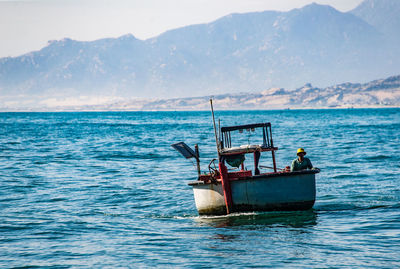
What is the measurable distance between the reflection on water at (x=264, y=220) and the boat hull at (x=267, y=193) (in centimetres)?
21

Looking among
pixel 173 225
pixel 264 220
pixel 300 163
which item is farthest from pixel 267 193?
pixel 173 225

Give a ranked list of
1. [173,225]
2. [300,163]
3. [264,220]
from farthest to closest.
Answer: [300,163]
[173,225]
[264,220]

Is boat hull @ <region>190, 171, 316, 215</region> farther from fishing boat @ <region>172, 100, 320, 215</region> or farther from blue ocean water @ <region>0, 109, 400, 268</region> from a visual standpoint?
blue ocean water @ <region>0, 109, 400, 268</region>

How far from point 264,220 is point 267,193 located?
915 millimetres

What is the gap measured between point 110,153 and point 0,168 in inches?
520

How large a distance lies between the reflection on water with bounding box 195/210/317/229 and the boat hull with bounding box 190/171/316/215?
21 cm

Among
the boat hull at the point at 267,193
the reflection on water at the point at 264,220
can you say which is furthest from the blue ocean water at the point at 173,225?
the boat hull at the point at 267,193

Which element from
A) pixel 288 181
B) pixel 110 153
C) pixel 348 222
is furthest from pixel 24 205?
pixel 110 153

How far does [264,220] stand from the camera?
55.0 ft

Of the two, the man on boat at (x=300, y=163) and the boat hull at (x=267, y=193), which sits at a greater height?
the man on boat at (x=300, y=163)

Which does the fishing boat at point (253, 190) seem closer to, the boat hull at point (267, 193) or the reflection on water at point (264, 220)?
the boat hull at point (267, 193)

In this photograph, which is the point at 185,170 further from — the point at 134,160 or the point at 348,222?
the point at 348,222

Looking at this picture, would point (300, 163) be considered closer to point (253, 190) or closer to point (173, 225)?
point (253, 190)

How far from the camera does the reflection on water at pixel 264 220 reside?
1627 centimetres
